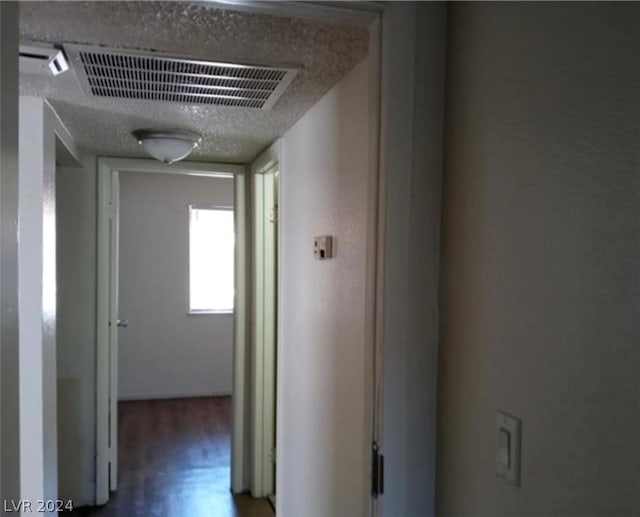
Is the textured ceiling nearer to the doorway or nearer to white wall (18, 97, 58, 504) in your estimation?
white wall (18, 97, 58, 504)

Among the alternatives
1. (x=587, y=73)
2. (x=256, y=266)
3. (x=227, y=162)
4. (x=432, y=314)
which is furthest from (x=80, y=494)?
(x=587, y=73)

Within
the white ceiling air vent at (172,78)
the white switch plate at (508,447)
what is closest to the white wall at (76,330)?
the white ceiling air vent at (172,78)

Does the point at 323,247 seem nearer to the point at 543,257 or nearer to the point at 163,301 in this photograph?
the point at 543,257

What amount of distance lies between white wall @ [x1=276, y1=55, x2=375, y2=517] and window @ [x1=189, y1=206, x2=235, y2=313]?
3285 mm

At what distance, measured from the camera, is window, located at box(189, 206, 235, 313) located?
5.70m

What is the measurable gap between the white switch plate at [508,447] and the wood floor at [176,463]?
2593 millimetres

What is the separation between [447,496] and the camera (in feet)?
3.63

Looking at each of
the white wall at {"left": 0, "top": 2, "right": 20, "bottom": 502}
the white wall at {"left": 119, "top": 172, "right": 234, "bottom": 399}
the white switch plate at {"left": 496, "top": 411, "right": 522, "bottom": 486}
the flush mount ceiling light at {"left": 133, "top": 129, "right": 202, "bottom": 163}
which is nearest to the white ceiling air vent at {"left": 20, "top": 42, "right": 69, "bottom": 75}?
the white wall at {"left": 0, "top": 2, "right": 20, "bottom": 502}

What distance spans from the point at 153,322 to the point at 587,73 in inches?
210

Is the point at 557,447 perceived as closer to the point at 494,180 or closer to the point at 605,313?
the point at 605,313

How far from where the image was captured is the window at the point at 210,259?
5.70 meters

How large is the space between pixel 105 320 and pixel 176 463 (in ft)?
4.43

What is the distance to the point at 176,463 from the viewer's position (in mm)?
3883

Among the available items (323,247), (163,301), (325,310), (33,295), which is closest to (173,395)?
(163,301)
